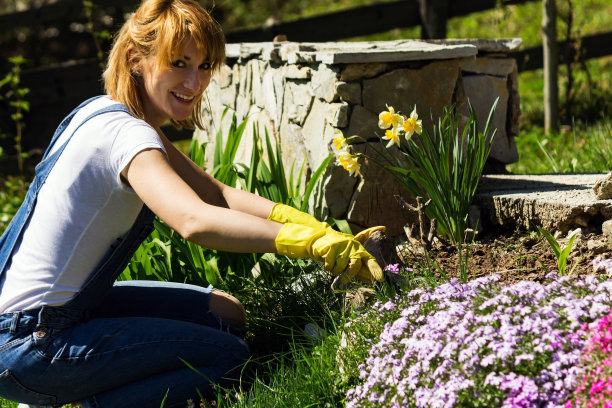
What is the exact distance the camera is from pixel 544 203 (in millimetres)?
2959

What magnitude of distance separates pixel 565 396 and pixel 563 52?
4.62 meters

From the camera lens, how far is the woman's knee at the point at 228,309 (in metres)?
2.79

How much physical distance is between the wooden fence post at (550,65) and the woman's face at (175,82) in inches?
133

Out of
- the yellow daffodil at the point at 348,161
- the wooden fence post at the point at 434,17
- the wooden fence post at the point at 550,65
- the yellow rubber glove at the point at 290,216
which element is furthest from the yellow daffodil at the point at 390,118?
the wooden fence post at the point at 434,17

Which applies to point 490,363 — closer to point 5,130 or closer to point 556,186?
point 556,186

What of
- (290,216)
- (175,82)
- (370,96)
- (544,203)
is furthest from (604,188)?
(175,82)

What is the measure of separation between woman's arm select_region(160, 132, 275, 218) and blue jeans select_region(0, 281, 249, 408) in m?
0.47

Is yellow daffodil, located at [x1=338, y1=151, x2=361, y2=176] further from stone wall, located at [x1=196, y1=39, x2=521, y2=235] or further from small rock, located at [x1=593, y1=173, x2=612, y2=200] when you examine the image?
small rock, located at [x1=593, y1=173, x2=612, y2=200]

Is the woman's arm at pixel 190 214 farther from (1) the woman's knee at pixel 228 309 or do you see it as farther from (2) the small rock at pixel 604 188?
(2) the small rock at pixel 604 188

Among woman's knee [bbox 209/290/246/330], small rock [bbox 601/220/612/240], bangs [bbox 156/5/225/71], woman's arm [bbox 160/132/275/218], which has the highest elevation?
bangs [bbox 156/5/225/71]

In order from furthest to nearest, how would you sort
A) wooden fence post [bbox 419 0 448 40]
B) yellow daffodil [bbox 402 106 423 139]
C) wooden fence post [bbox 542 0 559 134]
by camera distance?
wooden fence post [bbox 419 0 448 40] → wooden fence post [bbox 542 0 559 134] → yellow daffodil [bbox 402 106 423 139]

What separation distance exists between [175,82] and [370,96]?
115 cm

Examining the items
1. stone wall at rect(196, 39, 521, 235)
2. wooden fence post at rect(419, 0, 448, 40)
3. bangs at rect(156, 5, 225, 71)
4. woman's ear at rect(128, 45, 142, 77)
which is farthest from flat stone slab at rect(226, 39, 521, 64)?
wooden fence post at rect(419, 0, 448, 40)

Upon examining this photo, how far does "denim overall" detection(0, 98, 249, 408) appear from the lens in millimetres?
2312
